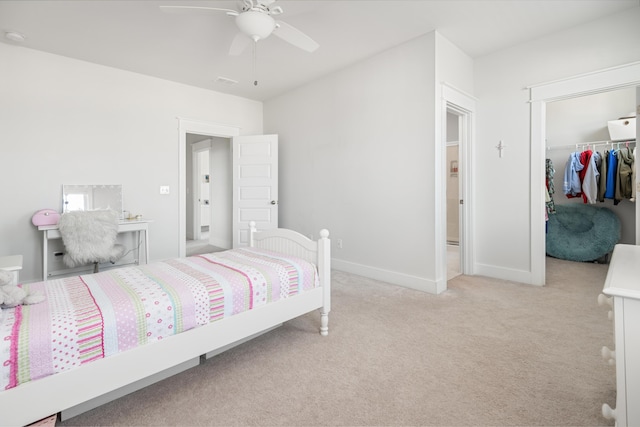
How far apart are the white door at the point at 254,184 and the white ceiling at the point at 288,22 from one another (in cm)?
126

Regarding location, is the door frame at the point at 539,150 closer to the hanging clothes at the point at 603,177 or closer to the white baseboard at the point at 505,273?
the white baseboard at the point at 505,273

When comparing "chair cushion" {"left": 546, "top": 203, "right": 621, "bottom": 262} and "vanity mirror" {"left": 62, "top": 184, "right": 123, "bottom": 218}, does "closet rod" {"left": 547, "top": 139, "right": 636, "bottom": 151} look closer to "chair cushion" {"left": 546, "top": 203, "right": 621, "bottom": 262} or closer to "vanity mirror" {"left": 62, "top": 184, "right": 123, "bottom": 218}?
"chair cushion" {"left": 546, "top": 203, "right": 621, "bottom": 262}

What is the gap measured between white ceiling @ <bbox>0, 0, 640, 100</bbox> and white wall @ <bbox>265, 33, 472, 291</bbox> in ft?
0.98

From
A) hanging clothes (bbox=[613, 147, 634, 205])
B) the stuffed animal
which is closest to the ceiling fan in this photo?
the stuffed animal

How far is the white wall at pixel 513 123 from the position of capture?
9.98ft

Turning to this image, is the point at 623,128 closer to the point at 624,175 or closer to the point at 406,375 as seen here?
the point at 624,175

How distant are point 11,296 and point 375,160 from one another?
326 cm

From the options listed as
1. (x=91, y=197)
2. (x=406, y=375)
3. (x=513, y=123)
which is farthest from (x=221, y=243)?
(x=513, y=123)

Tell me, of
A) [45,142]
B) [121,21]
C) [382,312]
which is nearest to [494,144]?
[382,312]

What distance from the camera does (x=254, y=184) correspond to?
16.4 feet

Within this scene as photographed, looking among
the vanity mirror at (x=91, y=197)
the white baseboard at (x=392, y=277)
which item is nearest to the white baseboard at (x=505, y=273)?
the white baseboard at (x=392, y=277)

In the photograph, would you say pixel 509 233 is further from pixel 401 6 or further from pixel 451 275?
pixel 401 6

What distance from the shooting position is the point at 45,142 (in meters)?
3.56

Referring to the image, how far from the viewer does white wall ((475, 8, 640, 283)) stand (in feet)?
9.98
